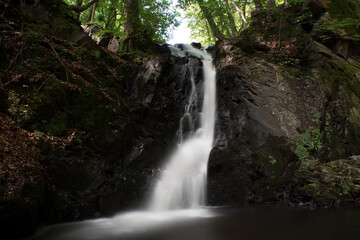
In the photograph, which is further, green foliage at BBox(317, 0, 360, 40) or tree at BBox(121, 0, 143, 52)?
tree at BBox(121, 0, 143, 52)

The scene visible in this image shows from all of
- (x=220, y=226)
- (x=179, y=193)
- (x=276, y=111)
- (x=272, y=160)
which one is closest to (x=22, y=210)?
(x=220, y=226)

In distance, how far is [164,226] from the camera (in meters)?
4.50

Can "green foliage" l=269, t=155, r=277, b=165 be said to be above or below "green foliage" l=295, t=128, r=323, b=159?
below

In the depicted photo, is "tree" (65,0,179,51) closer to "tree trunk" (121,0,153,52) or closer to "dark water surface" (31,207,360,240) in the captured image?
"tree trunk" (121,0,153,52)

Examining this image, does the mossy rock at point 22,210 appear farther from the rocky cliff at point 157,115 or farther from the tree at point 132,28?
the tree at point 132,28

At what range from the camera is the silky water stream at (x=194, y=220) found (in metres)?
3.86

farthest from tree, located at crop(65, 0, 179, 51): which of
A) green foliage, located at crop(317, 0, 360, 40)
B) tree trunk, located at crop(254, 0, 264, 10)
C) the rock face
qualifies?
green foliage, located at crop(317, 0, 360, 40)

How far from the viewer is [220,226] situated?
439 cm

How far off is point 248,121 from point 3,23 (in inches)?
298

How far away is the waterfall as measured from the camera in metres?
6.13

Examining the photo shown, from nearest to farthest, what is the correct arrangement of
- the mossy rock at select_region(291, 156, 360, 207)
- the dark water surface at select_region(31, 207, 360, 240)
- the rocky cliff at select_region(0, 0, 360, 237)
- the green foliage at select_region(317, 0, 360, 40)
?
the dark water surface at select_region(31, 207, 360, 240) → the rocky cliff at select_region(0, 0, 360, 237) → the mossy rock at select_region(291, 156, 360, 207) → the green foliage at select_region(317, 0, 360, 40)

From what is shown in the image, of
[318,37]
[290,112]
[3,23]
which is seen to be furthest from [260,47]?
[3,23]

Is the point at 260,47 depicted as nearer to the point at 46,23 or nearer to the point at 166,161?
the point at 166,161

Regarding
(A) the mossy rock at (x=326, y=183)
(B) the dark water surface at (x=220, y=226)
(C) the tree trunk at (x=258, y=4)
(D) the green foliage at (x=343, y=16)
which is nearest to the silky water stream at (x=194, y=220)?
(B) the dark water surface at (x=220, y=226)
